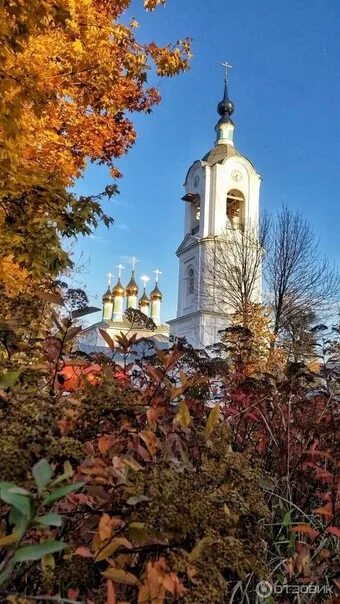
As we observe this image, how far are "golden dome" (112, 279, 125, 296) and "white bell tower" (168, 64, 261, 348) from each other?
A: 1534 centimetres

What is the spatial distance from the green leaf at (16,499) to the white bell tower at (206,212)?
28.6 m

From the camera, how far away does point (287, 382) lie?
7.76 ft

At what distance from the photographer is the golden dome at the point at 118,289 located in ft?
164

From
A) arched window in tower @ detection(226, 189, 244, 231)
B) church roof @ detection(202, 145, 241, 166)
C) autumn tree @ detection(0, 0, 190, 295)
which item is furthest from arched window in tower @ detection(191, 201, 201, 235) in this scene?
autumn tree @ detection(0, 0, 190, 295)

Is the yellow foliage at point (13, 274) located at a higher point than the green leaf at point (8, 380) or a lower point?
higher

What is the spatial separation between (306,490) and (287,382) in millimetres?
476

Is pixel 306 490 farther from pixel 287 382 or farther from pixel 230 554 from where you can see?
pixel 230 554

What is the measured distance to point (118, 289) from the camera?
50094 mm

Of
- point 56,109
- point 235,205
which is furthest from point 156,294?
point 56,109

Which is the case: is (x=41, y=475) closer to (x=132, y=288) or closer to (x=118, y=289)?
(x=132, y=288)

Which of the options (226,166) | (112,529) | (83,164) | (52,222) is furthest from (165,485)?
(226,166)

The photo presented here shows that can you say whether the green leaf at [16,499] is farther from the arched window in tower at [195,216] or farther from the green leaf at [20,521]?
the arched window in tower at [195,216]

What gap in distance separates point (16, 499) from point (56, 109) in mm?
7955

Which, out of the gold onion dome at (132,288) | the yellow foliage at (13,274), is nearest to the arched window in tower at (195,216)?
the gold onion dome at (132,288)
